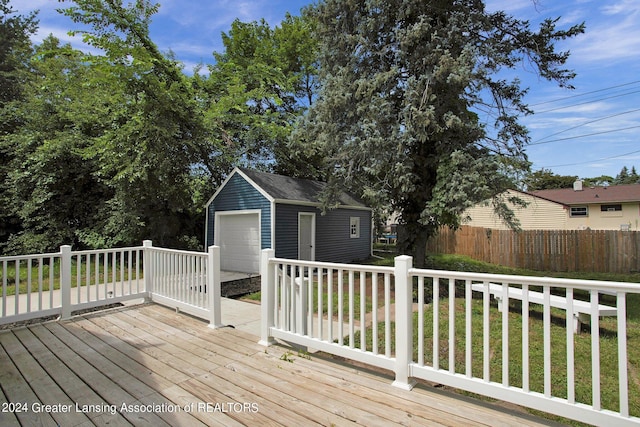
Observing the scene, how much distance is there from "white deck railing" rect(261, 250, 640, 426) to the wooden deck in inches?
6.6

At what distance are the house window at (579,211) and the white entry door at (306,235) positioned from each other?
53.1 ft

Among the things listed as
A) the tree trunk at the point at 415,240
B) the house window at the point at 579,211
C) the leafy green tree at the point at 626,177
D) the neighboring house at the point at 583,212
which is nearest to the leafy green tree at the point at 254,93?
the tree trunk at the point at 415,240

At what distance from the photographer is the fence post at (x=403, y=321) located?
246 centimetres

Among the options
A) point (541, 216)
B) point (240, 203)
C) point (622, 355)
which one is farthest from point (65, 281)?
point (541, 216)

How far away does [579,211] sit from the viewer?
59.9ft

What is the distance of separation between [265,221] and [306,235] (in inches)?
68.4

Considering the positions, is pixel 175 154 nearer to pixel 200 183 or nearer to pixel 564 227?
pixel 200 183

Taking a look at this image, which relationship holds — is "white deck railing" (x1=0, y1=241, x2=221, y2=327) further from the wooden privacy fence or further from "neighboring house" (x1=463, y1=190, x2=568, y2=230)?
"neighboring house" (x1=463, y1=190, x2=568, y2=230)

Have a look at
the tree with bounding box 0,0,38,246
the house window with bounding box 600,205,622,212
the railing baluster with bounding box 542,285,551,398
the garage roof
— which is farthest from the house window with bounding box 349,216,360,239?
the house window with bounding box 600,205,622,212

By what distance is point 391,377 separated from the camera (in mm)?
2746

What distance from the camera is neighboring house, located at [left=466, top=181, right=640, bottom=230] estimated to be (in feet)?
56.4

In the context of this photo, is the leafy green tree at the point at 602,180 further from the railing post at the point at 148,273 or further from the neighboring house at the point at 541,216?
the railing post at the point at 148,273

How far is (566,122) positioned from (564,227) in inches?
222

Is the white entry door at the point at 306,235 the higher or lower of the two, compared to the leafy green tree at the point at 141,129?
lower
